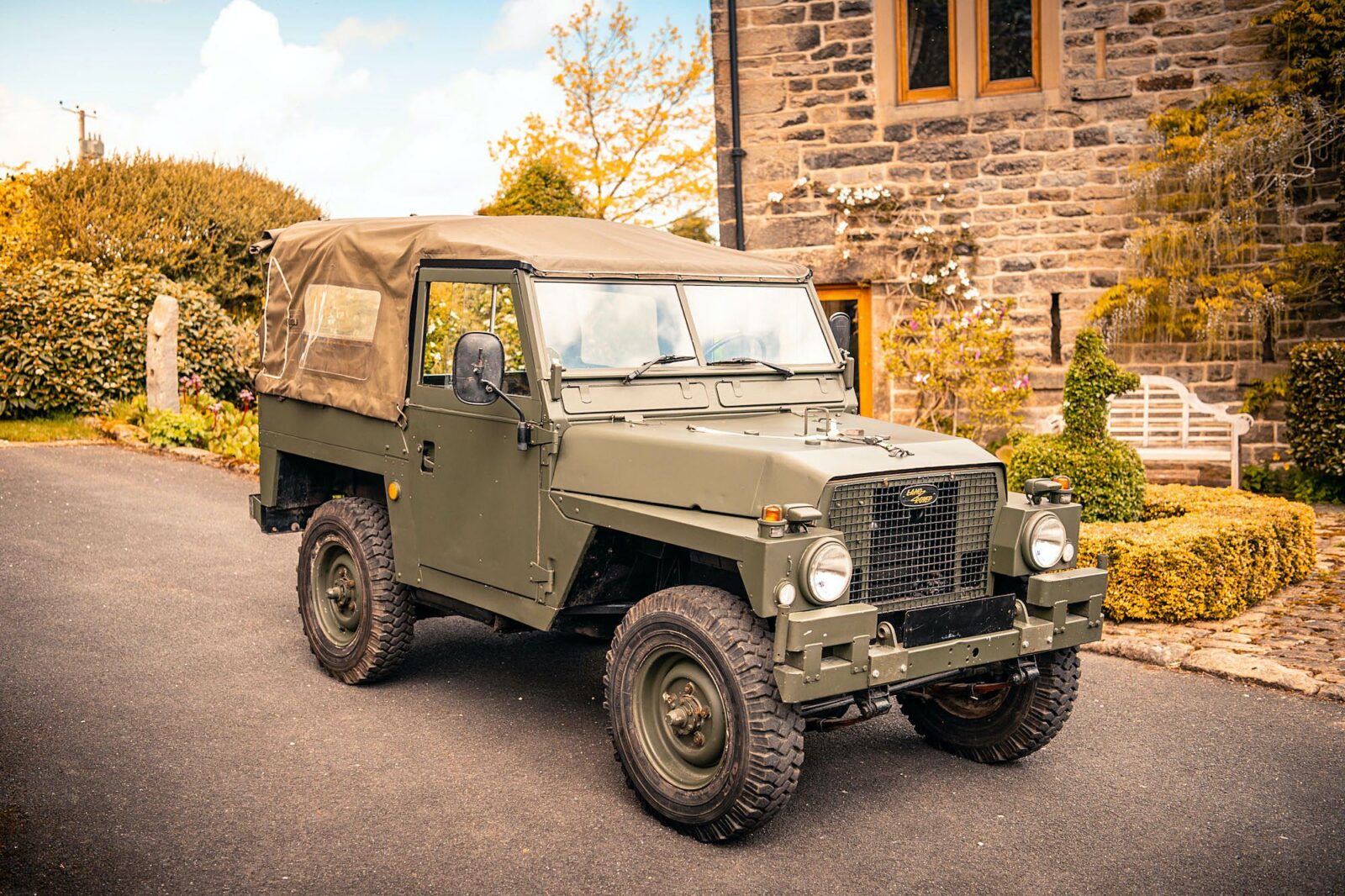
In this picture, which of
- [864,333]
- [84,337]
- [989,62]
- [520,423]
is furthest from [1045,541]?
[84,337]

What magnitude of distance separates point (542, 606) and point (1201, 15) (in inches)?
379

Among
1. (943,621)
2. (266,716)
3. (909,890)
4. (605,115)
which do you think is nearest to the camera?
(909,890)

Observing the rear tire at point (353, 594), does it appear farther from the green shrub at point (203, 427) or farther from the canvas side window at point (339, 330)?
the green shrub at point (203, 427)

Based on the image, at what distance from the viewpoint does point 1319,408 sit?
10.7m

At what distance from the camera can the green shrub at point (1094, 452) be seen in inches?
325

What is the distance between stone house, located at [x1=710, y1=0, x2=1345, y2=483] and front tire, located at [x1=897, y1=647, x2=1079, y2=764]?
24.0ft

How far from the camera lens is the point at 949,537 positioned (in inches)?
195

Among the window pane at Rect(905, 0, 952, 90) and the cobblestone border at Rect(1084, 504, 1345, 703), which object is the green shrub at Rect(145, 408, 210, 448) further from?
the cobblestone border at Rect(1084, 504, 1345, 703)

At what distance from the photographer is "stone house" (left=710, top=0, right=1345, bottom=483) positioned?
11797mm

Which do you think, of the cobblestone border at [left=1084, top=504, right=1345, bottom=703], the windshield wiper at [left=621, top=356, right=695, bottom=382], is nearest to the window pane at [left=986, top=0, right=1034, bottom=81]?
the cobblestone border at [left=1084, top=504, right=1345, bottom=703]

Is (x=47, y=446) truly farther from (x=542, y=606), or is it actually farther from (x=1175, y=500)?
(x=1175, y=500)

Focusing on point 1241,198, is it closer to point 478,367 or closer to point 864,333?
point 864,333

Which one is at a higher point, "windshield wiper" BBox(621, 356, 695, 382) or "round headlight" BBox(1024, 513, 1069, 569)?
"windshield wiper" BBox(621, 356, 695, 382)

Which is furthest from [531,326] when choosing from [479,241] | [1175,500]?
[1175,500]
